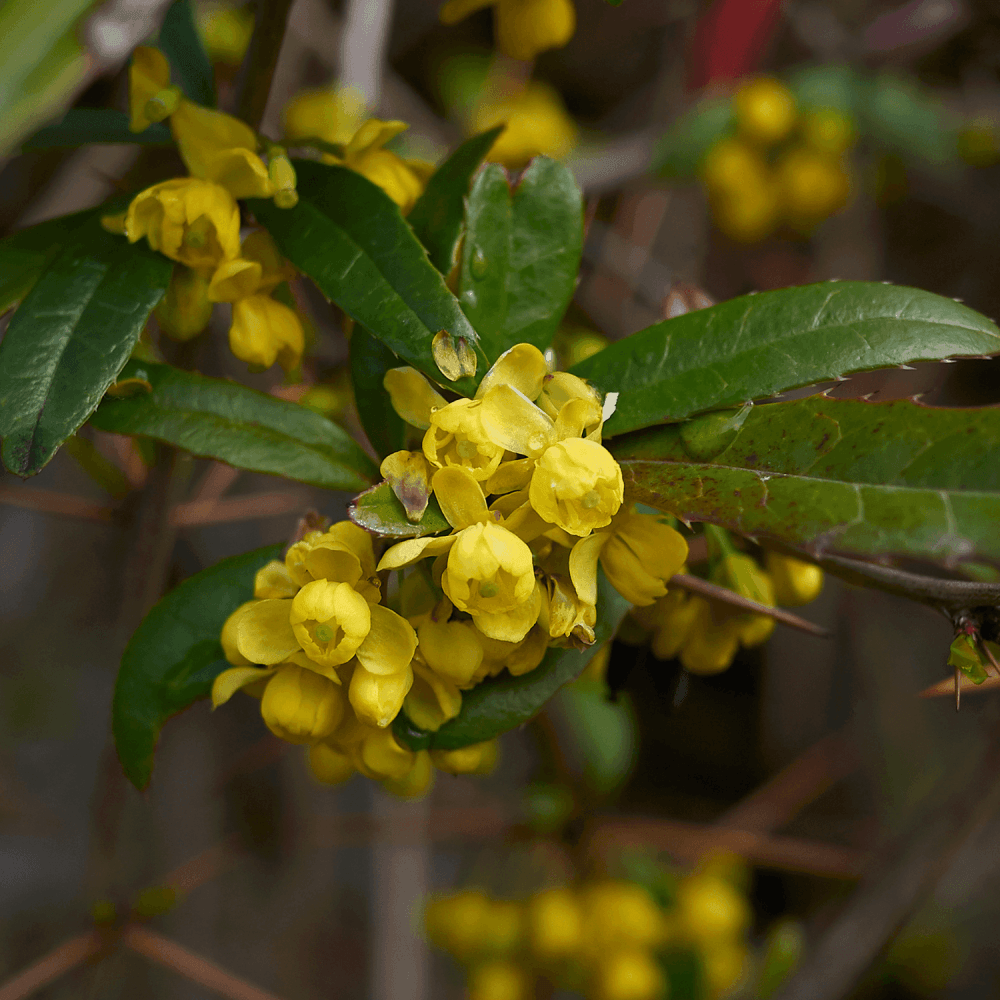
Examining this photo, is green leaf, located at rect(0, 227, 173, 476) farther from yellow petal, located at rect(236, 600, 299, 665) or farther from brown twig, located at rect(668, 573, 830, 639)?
brown twig, located at rect(668, 573, 830, 639)

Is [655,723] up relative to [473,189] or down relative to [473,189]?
down

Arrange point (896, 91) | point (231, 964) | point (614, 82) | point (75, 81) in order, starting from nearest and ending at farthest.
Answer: point (75, 81) < point (896, 91) < point (231, 964) < point (614, 82)

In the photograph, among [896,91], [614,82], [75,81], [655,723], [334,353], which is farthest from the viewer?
[614,82]

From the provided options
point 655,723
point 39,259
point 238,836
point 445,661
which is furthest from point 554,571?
point 655,723

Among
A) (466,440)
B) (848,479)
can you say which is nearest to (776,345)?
(848,479)

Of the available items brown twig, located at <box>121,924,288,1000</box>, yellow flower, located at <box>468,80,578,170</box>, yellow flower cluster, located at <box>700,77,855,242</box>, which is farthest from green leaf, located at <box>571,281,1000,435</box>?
yellow flower cluster, located at <box>700,77,855,242</box>

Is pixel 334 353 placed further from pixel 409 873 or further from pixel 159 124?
pixel 409 873

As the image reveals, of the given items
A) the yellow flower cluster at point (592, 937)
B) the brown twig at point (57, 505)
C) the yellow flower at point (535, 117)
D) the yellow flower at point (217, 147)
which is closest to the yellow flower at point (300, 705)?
the yellow flower at point (217, 147)
